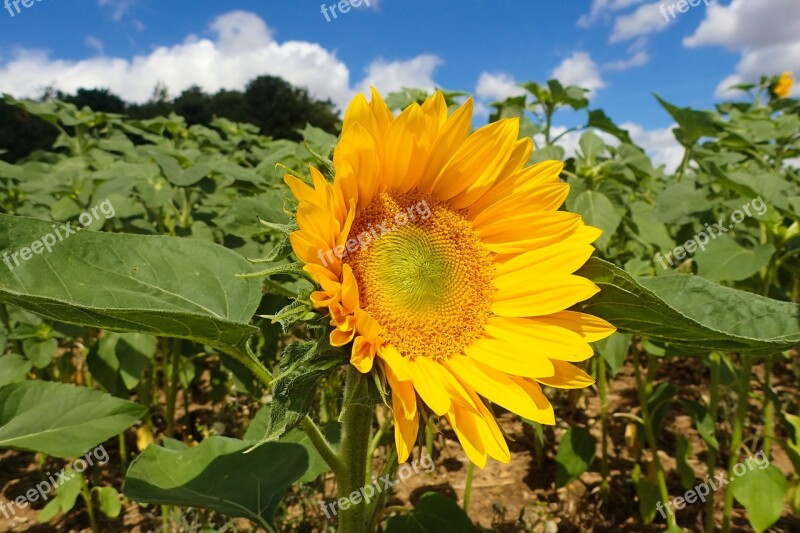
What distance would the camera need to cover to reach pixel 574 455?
2318mm

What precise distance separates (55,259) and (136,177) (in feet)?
5.92

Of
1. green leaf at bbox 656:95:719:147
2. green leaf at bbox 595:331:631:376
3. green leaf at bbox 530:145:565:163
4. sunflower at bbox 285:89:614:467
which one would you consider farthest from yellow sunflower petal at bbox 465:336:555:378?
green leaf at bbox 656:95:719:147

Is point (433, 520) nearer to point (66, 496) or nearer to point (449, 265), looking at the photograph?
point (449, 265)

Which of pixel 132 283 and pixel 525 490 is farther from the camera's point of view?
pixel 525 490

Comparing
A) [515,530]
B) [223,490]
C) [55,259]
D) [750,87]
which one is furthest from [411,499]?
[750,87]

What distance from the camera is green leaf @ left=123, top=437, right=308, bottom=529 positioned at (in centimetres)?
125

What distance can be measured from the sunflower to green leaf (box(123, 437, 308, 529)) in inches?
17.9

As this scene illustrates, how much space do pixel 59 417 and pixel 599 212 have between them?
5.85 ft

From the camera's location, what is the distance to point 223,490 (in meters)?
1.29

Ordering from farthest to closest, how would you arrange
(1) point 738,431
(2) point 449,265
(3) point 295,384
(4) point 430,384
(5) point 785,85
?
(5) point 785,85 → (1) point 738,431 → (2) point 449,265 → (4) point 430,384 → (3) point 295,384

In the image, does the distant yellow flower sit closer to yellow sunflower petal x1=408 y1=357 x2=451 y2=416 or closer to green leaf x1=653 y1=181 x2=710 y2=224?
green leaf x1=653 y1=181 x2=710 y2=224

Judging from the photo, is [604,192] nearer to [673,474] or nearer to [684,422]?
[673,474]

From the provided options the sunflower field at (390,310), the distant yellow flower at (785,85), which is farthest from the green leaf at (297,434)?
the distant yellow flower at (785,85)

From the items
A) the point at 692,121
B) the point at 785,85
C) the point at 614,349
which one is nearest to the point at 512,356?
the point at 614,349
